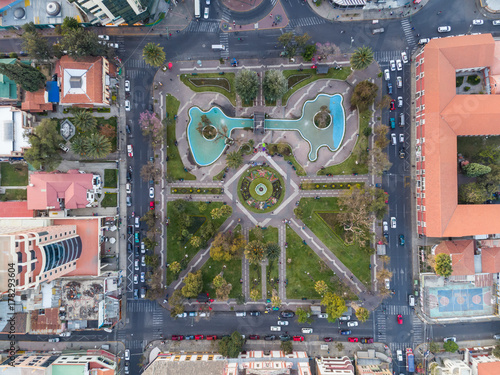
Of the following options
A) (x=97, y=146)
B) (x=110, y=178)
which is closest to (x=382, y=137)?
(x=97, y=146)

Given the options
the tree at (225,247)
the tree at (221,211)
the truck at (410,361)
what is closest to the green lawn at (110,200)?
the tree at (221,211)

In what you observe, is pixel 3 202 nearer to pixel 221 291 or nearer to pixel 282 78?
pixel 221 291

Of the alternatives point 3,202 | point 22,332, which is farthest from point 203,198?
point 22,332

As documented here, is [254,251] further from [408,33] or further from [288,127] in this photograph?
[408,33]

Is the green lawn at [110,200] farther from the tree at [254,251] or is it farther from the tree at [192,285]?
the tree at [254,251]

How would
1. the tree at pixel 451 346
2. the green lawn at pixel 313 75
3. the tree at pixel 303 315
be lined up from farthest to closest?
1. the green lawn at pixel 313 75
2. the tree at pixel 451 346
3. the tree at pixel 303 315

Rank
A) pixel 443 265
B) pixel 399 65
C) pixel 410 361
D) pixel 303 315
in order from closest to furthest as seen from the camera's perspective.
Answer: pixel 443 265, pixel 303 315, pixel 410 361, pixel 399 65

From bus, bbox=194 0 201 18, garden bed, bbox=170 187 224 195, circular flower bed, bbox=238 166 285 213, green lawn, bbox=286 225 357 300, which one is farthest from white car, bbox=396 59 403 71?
garden bed, bbox=170 187 224 195
